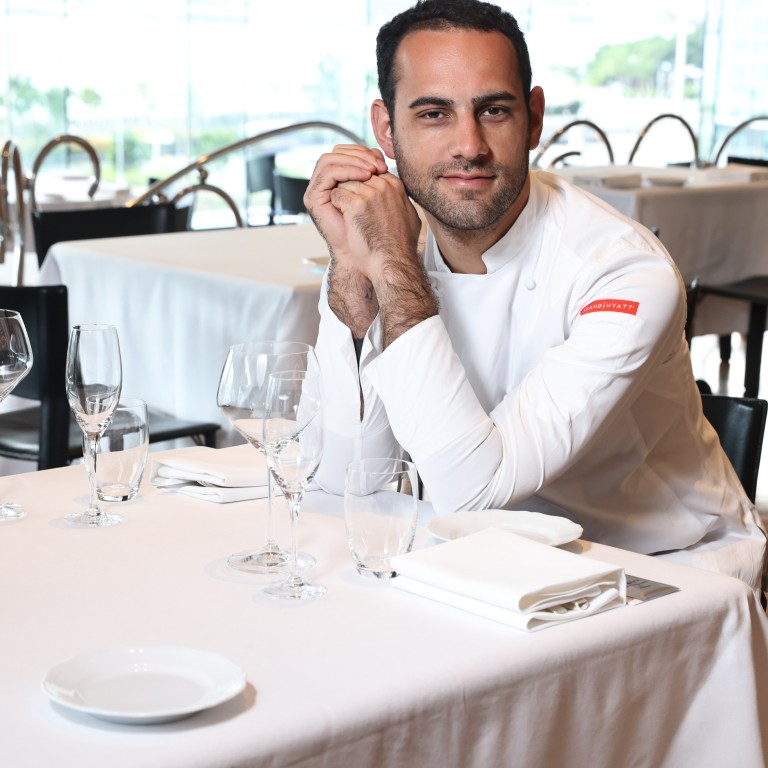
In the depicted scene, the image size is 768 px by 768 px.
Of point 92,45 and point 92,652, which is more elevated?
point 92,45

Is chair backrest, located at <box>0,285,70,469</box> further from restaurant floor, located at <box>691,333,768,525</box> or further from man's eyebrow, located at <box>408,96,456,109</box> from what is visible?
restaurant floor, located at <box>691,333,768,525</box>

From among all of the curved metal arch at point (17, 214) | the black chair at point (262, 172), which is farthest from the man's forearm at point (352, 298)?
the black chair at point (262, 172)

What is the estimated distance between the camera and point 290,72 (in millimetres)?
10562

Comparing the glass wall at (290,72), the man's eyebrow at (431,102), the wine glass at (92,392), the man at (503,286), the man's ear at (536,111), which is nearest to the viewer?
the wine glass at (92,392)

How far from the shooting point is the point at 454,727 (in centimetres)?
105

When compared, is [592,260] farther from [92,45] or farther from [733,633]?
[92,45]

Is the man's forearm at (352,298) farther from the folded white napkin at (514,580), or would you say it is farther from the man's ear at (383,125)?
the folded white napkin at (514,580)

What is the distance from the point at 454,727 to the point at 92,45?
904cm

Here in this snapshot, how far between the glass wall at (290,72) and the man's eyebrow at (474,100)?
279 inches

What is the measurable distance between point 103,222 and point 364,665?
11.5 feet

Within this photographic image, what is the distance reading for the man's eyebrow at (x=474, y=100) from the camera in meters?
1.84

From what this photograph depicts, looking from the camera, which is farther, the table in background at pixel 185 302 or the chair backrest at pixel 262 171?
the chair backrest at pixel 262 171

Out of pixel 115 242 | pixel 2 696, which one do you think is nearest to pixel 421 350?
pixel 2 696

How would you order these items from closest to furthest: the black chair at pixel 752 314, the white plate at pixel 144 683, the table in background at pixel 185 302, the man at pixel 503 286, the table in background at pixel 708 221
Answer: the white plate at pixel 144 683 < the man at pixel 503 286 < the table in background at pixel 185 302 < the black chair at pixel 752 314 < the table in background at pixel 708 221
